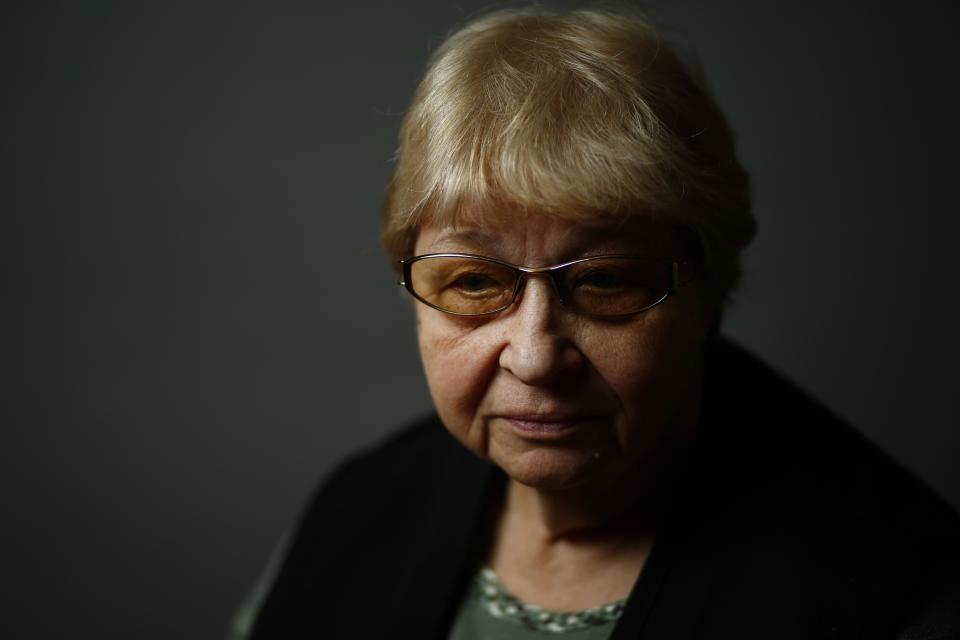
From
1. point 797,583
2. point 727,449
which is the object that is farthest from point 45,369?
point 797,583

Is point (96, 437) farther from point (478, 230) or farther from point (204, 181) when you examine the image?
point (478, 230)

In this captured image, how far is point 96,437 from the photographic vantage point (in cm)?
255

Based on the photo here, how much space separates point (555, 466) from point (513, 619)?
38cm

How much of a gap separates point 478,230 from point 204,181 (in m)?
1.51

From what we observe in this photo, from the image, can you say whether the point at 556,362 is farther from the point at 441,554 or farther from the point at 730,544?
the point at 441,554

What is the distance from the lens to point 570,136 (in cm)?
113

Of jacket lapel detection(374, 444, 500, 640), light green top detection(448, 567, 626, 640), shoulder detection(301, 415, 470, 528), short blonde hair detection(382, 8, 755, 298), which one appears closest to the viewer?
short blonde hair detection(382, 8, 755, 298)

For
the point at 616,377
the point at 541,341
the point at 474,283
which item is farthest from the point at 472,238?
the point at 616,377

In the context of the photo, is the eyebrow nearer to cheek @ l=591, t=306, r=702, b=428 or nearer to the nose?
the nose

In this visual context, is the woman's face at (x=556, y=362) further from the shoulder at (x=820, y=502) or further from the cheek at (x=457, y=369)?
the shoulder at (x=820, y=502)

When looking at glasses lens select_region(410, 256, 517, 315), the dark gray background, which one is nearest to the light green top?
glasses lens select_region(410, 256, 517, 315)

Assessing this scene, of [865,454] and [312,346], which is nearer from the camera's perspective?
[865,454]

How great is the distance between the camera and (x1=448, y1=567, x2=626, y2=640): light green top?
138 centimetres

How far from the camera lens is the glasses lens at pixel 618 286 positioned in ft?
3.85
